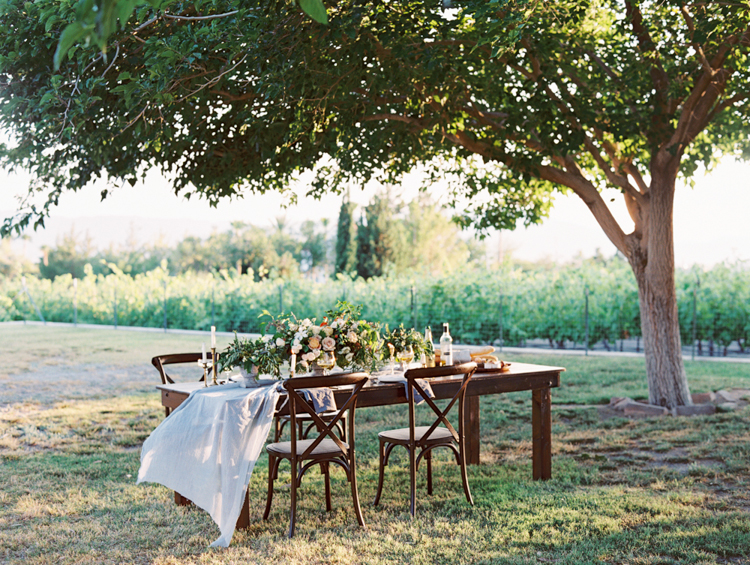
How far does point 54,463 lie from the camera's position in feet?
18.5

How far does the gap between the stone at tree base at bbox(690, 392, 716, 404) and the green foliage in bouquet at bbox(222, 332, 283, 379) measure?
5.49 m

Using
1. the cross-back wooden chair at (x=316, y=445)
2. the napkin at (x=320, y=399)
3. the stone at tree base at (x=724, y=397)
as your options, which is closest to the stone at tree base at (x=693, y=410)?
the stone at tree base at (x=724, y=397)

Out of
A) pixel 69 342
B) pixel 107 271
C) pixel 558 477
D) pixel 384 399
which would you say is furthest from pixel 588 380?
pixel 107 271

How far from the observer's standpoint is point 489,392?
15.2 feet

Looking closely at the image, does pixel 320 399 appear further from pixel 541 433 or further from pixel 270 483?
pixel 541 433

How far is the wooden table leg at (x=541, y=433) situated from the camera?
16.1 ft

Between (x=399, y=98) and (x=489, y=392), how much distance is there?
3.35 metres

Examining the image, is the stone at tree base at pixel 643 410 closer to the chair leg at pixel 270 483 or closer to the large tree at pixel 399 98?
the large tree at pixel 399 98

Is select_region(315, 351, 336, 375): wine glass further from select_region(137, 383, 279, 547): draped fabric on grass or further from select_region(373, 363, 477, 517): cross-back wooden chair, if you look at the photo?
select_region(373, 363, 477, 517): cross-back wooden chair

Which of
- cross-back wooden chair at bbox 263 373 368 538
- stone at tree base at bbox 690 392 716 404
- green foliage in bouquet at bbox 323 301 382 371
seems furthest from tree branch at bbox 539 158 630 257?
cross-back wooden chair at bbox 263 373 368 538

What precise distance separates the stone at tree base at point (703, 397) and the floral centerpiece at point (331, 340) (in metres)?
4.91

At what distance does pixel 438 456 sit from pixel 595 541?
220 cm

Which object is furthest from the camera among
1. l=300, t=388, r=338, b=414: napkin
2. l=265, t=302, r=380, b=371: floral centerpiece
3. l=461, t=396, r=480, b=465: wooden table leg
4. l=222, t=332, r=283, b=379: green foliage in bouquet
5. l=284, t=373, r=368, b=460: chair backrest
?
l=461, t=396, r=480, b=465: wooden table leg

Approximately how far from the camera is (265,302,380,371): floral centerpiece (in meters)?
4.17
